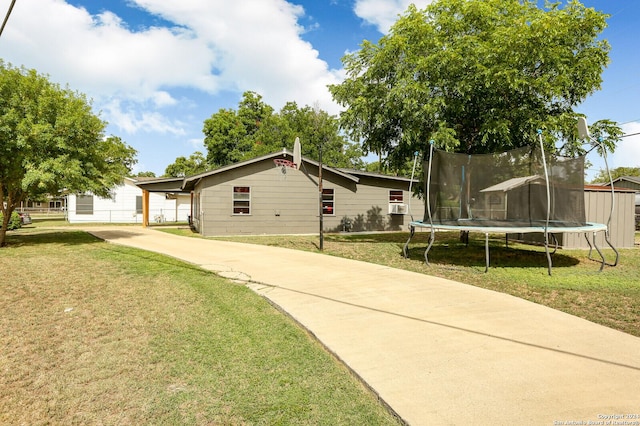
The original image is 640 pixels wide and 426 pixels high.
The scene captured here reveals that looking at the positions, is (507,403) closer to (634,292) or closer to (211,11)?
(634,292)

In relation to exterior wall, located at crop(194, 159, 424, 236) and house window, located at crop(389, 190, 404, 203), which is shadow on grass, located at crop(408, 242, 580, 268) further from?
house window, located at crop(389, 190, 404, 203)

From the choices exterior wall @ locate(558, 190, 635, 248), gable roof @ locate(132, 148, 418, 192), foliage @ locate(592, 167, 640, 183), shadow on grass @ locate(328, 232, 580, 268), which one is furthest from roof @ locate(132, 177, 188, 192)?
foliage @ locate(592, 167, 640, 183)

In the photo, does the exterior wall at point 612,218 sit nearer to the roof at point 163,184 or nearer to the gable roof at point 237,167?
the gable roof at point 237,167

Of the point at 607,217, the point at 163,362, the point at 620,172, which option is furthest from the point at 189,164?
the point at 620,172

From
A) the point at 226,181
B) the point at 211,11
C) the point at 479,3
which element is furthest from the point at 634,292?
the point at 226,181

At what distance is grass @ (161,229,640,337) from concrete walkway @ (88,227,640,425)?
635mm

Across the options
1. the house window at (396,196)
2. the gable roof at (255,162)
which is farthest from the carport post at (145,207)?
the house window at (396,196)

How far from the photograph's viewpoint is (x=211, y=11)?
9.77 m

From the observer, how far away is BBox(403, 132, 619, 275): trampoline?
864 cm

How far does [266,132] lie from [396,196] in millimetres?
22436

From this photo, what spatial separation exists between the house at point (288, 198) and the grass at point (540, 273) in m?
4.84

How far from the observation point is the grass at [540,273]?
5047 millimetres

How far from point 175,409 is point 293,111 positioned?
4055 cm

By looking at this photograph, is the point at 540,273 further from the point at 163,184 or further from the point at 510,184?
the point at 163,184
